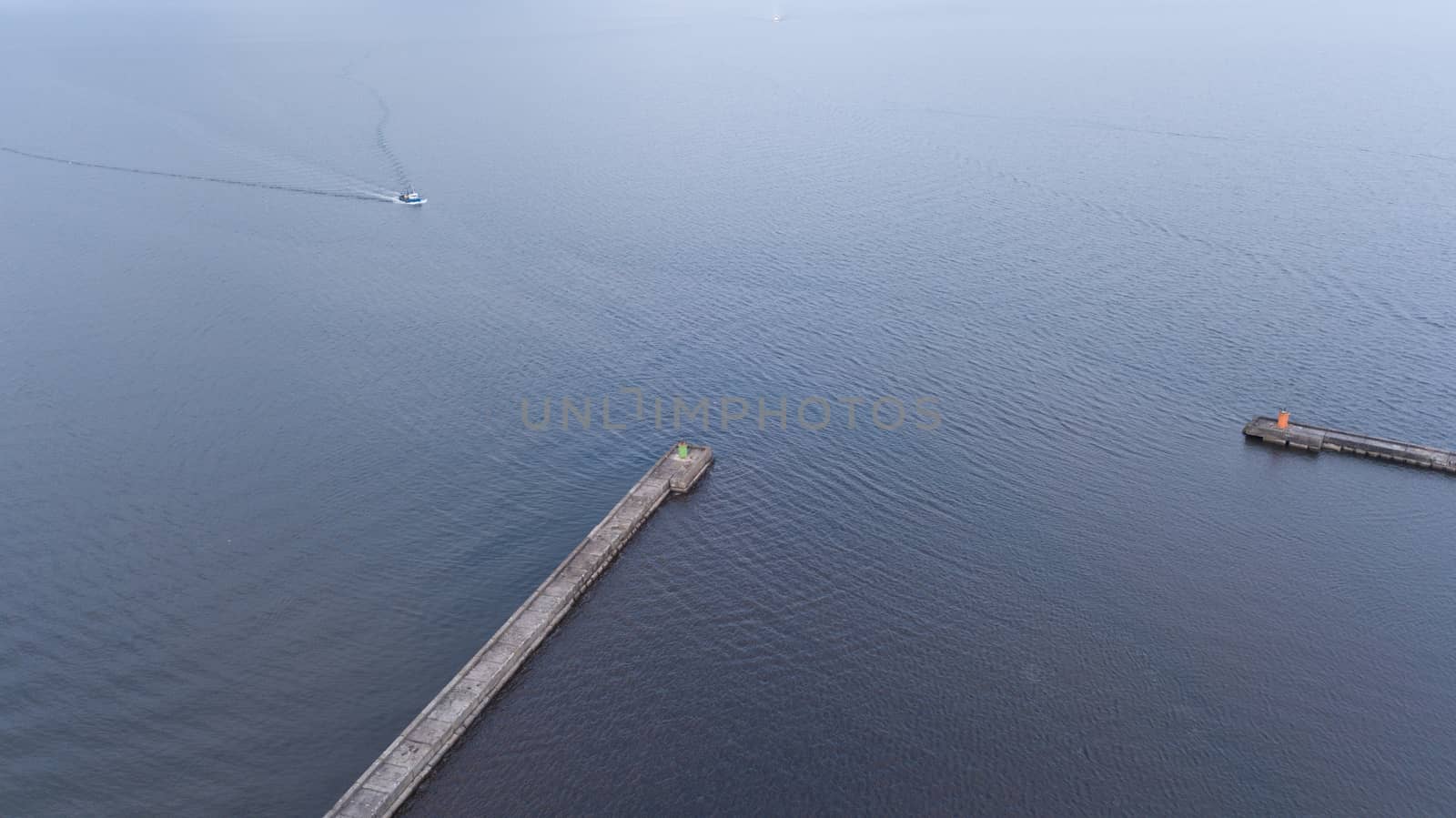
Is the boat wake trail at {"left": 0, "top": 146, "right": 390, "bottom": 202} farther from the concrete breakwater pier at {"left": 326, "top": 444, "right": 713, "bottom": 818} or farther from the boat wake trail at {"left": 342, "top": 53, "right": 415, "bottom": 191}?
the concrete breakwater pier at {"left": 326, "top": 444, "right": 713, "bottom": 818}

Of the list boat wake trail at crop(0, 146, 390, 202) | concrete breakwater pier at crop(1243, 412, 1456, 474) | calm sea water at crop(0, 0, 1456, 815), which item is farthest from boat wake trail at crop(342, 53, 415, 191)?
concrete breakwater pier at crop(1243, 412, 1456, 474)

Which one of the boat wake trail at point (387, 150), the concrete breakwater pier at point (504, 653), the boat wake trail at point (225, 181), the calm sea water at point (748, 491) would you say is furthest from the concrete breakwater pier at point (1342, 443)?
the boat wake trail at point (387, 150)

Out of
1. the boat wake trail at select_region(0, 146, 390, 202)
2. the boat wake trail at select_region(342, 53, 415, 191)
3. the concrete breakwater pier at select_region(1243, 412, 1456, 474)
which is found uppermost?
the boat wake trail at select_region(342, 53, 415, 191)

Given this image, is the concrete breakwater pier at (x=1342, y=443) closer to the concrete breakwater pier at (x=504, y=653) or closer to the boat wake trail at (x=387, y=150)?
the concrete breakwater pier at (x=504, y=653)

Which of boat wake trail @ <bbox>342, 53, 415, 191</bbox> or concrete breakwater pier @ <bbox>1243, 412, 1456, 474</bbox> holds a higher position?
boat wake trail @ <bbox>342, 53, 415, 191</bbox>

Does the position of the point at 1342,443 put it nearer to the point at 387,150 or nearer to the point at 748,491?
the point at 748,491

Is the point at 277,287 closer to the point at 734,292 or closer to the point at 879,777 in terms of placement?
the point at 734,292
